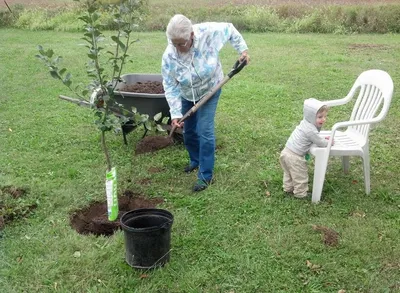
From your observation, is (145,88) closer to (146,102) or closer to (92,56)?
(146,102)

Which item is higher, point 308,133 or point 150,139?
point 308,133

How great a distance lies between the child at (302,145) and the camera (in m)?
4.29

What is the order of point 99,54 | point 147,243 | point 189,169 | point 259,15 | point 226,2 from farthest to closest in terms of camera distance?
point 226,2, point 259,15, point 189,169, point 99,54, point 147,243

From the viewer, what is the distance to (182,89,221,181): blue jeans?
4.58 metres

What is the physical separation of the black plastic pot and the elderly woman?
3.78 ft

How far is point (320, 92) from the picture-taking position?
8.40m

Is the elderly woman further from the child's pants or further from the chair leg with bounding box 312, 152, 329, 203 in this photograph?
the chair leg with bounding box 312, 152, 329, 203

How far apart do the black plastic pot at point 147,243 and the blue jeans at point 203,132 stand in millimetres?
1129

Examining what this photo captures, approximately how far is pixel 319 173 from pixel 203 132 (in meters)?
1.12

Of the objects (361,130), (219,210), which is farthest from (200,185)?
(361,130)

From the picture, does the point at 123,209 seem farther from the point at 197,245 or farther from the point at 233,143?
the point at 233,143

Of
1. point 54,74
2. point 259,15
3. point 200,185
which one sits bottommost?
point 259,15

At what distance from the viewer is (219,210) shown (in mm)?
4348

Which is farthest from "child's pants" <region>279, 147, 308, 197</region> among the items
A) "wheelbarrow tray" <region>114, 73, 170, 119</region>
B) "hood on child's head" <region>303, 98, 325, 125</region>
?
"wheelbarrow tray" <region>114, 73, 170, 119</region>
